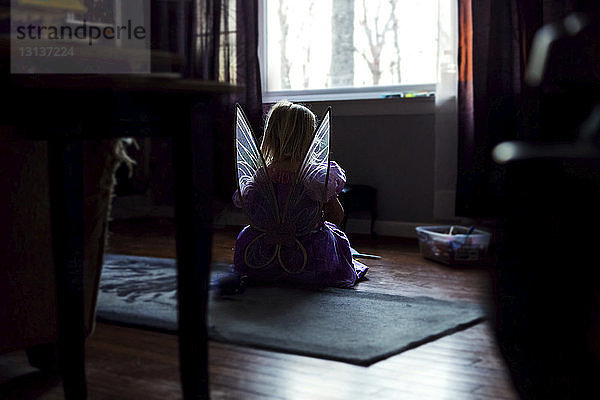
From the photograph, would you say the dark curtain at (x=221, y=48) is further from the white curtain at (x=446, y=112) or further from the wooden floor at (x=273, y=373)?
the wooden floor at (x=273, y=373)

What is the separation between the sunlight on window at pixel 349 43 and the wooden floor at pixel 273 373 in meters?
2.39

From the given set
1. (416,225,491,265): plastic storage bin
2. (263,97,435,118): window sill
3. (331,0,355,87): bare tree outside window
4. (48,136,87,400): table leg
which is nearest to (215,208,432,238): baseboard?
(263,97,435,118): window sill

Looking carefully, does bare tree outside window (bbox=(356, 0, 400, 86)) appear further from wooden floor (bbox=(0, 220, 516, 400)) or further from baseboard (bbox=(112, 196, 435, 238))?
wooden floor (bbox=(0, 220, 516, 400))

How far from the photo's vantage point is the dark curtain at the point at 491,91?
3521 millimetres

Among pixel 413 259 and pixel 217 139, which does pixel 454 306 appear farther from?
pixel 217 139

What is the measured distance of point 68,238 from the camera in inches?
51.2

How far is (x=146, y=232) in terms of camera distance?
14.1ft

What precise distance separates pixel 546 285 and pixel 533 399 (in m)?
0.76

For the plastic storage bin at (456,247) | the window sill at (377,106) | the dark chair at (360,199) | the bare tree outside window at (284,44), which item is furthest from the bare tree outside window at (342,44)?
the plastic storage bin at (456,247)

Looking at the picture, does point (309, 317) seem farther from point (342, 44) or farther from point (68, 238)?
point (342, 44)

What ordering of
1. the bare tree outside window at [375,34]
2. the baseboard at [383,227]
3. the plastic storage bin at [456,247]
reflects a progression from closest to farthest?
the plastic storage bin at [456,247] → the baseboard at [383,227] → the bare tree outside window at [375,34]

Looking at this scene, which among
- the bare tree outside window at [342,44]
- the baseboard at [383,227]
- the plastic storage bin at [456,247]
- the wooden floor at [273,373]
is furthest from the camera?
the bare tree outside window at [342,44]

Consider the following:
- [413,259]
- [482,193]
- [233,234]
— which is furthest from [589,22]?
[233,234]

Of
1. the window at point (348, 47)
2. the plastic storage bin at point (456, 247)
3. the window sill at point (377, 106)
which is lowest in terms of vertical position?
the plastic storage bin at point (456, 247)
